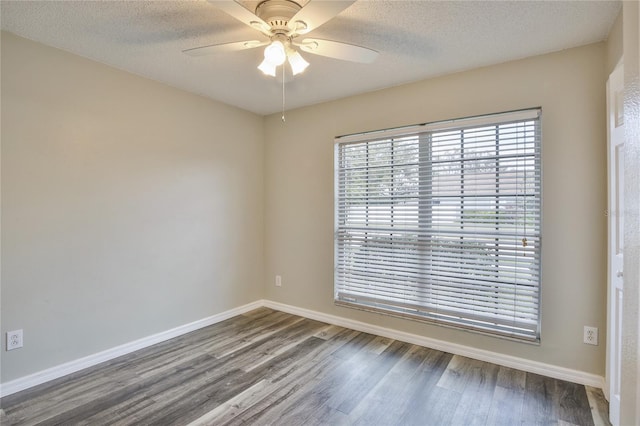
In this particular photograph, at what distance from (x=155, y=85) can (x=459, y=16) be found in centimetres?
255

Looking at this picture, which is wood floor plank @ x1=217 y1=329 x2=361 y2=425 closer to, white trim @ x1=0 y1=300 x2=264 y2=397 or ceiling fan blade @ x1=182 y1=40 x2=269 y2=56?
white trim @ x1=0 y1=300 x2=264 y2=397

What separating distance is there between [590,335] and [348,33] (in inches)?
106

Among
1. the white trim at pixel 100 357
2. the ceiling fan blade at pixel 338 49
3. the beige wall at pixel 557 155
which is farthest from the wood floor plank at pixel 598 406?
the white trim at pixel 100 357

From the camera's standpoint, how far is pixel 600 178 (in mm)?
2205

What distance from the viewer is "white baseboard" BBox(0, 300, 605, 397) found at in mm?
2234

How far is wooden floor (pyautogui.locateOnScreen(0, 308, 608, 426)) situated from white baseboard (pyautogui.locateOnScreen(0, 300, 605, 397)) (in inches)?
2.5

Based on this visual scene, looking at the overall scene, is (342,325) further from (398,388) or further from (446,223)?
(446,223)

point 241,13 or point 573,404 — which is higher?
point 241,13

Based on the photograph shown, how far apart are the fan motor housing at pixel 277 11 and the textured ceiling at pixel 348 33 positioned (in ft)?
0.44

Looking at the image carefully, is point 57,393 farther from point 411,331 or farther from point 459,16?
point 459,16

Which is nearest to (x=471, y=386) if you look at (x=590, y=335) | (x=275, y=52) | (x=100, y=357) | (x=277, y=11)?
(x=590, y=335)

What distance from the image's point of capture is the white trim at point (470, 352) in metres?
2.29

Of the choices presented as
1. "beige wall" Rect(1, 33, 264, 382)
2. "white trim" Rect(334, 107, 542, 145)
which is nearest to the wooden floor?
"beige wall" Rect(1, 33, 264, 382)

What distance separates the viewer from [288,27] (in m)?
1.76
